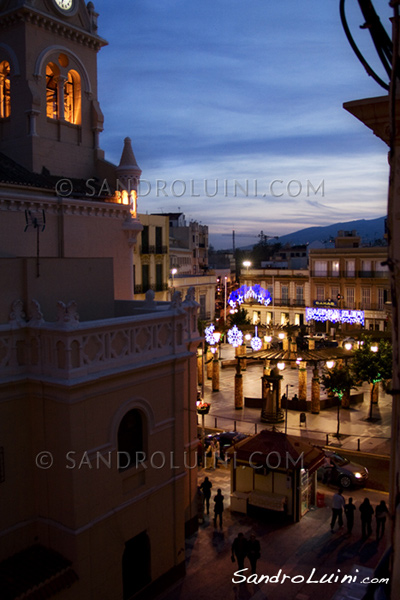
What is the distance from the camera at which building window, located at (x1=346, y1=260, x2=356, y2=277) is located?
49812mm

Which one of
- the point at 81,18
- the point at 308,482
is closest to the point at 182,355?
the point at 308,482

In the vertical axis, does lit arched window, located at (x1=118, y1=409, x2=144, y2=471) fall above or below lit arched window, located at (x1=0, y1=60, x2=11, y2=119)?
below

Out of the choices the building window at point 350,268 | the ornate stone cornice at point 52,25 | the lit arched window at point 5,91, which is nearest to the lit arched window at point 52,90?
the ornate stone cornice at point 52,25

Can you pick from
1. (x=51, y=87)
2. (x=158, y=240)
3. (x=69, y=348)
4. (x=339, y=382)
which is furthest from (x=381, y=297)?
(x=69, y=348)

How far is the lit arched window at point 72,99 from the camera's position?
22652 mm

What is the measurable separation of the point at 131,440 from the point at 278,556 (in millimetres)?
5881

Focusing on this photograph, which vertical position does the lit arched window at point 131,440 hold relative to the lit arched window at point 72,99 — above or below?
below

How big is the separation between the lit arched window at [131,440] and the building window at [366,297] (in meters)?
40.4

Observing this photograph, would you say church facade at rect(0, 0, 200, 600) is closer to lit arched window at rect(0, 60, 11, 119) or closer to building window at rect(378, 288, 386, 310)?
lit arched window at rect(0, 60, 11, 119)

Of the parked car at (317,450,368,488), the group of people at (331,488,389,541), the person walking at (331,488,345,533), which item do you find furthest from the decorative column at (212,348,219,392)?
the person walking at (331,488,345,533)

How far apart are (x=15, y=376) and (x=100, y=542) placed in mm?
3599

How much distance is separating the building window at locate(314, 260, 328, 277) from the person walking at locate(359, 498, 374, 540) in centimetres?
3824

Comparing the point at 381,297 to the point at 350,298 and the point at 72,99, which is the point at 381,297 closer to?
the point at 350,298

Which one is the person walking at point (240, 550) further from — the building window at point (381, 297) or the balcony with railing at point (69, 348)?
the building window at point (381, 297)
